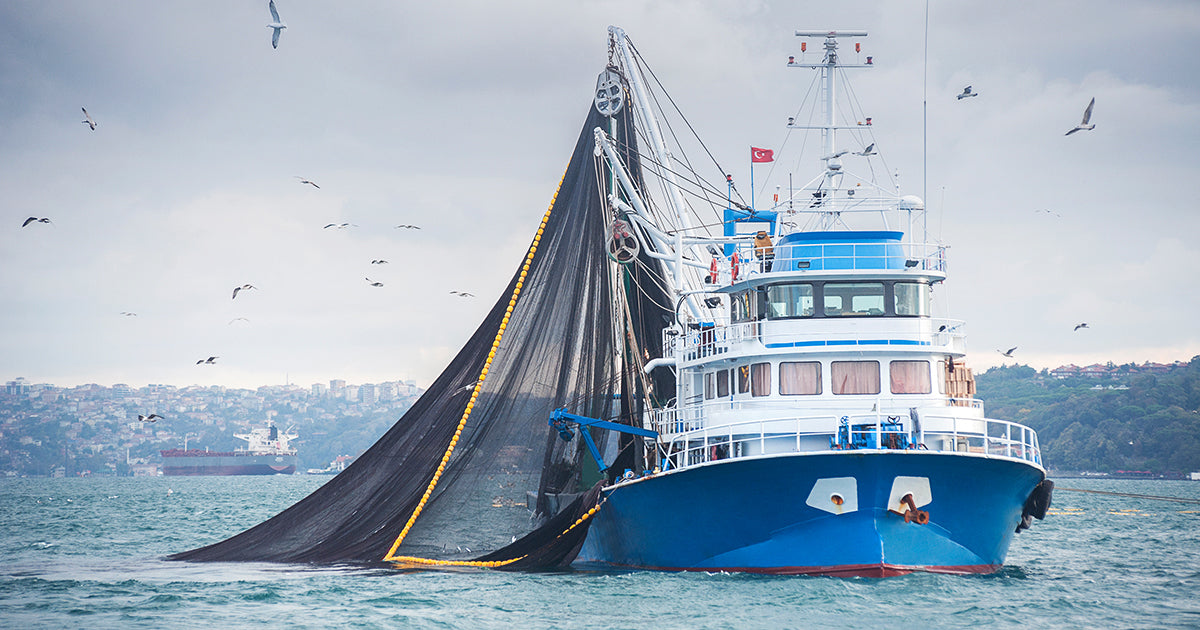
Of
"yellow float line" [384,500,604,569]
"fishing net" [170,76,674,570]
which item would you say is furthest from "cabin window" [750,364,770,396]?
"yellow float line" [384,500,604,569]

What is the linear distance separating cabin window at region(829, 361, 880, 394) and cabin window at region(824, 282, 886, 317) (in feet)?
3.70

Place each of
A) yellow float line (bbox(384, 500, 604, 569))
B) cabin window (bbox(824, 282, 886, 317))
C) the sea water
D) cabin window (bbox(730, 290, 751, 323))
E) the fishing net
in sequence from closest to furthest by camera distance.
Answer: the sea water
cabin window (bbox(824, 282, 886, 317))
cabin window (bbox(730, 290, 751, 323))
yellow float line (bbox(384, 500, 604, 569))
the fishing net

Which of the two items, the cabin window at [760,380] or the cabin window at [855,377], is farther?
the cabin window at [760,380]

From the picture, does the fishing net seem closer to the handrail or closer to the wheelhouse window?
the wheelhouse window

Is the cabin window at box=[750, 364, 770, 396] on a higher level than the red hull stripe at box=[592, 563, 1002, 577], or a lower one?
higher

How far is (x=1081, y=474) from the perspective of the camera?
146375 millimetres

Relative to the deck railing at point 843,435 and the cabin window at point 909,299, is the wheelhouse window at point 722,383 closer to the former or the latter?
the deck railing at point 843,435

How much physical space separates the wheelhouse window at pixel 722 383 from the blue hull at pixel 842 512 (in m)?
3.31

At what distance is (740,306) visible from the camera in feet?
101

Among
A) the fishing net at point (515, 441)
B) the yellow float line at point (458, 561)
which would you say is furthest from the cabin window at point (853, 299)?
the yellow float line at point (458, 561)

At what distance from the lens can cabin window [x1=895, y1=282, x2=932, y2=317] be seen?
28.9 meters

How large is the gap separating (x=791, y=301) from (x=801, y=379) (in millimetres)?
1796

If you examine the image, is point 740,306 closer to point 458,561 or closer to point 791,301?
point 791,301

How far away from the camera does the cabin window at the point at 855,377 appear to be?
93.0ft
